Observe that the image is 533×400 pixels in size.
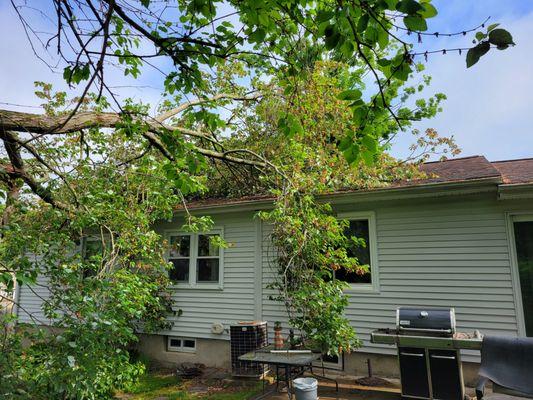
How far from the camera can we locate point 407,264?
668cm

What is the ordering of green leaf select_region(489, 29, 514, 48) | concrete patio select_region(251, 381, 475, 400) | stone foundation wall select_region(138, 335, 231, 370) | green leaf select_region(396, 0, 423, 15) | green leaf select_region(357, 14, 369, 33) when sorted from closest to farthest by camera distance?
green leaf select_region(489, 29, 514, 48)
green leaf select_region(396, 0, 423, 15)
green leaf select_region(357, 14, 369, 33)
concrete patio select_region(251, 381, 475, 400)
stone foundation wall select_region(138, 335, 231, 370)

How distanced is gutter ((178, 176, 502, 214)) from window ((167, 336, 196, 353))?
348 cm

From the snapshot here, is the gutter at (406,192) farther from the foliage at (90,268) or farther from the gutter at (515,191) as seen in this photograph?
the foliage at (90,268)

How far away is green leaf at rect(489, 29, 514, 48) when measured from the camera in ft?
4.78

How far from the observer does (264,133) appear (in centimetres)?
1168

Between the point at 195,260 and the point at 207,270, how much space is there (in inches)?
15.5

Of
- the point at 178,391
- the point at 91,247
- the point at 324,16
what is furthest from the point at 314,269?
the point at 91,247

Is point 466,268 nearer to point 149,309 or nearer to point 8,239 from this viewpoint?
point 149,309

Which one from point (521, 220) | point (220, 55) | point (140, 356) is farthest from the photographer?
point (140, 356)

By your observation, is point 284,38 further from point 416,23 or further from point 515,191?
point 515,191

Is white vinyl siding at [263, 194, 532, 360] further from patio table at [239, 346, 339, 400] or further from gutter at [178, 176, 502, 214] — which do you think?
patio table at [239, 346, 339, 400]

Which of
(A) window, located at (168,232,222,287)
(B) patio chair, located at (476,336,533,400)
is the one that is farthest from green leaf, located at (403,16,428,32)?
(A) window, located at (168,232,222,287)

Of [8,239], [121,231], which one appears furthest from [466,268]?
[8,239]

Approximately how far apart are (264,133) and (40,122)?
7556 millimetres
